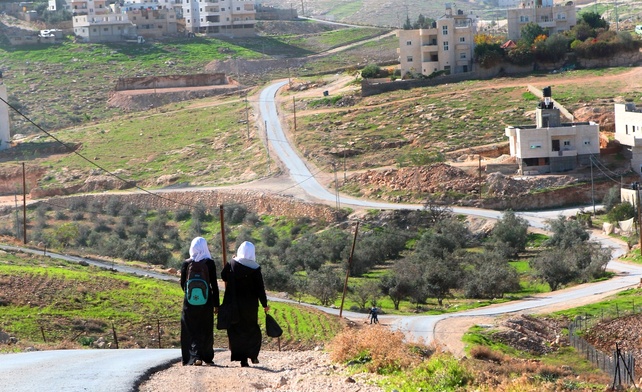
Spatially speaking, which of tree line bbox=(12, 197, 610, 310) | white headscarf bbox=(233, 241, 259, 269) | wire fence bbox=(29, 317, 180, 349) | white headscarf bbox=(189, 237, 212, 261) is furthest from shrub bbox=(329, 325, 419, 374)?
tree line bbox=(12, 197, 610, 310)

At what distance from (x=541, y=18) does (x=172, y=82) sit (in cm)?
2511

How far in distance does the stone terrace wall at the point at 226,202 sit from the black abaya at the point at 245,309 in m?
36.4

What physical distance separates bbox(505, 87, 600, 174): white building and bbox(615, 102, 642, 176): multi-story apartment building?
4.49ft

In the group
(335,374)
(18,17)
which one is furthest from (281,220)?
(18,17)

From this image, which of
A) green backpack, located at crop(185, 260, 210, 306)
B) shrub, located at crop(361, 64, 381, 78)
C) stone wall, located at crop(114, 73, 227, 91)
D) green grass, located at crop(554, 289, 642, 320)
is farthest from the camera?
stone wall, located at crop(114, 73, 227, 91)

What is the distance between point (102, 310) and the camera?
2731 centimetres

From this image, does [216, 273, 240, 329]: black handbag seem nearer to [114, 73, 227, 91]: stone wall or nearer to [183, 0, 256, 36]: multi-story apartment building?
[114, 73, 227, 91]: stone wall

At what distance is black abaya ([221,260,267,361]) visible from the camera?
13805 millimetres

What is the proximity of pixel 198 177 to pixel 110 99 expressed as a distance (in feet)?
76.7

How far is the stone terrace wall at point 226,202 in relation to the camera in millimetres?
51688

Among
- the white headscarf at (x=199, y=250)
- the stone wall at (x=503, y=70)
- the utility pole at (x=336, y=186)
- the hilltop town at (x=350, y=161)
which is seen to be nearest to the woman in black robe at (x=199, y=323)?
the white headscarf at (x=199, y=250)

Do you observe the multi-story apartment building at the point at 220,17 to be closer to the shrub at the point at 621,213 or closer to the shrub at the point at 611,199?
the shrub at the point at 611,199

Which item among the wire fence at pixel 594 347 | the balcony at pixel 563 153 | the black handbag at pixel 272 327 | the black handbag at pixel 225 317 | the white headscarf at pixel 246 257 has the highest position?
the white headscarf at pixel 246 257

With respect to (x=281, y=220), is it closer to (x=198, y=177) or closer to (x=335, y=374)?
(x=198, y=177)
